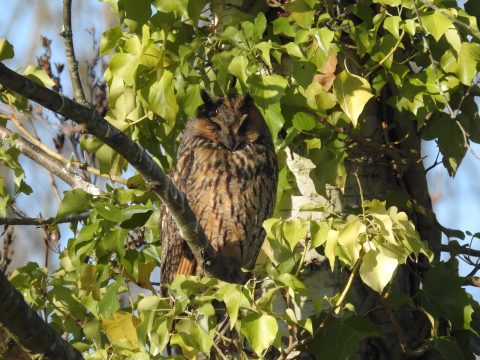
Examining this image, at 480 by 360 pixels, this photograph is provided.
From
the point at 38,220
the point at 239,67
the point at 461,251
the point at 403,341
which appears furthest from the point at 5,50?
the point at 461,251

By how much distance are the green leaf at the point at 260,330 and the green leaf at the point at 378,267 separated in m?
0.26

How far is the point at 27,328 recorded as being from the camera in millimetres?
1798

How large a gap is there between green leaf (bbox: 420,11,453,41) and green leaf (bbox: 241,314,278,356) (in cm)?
85

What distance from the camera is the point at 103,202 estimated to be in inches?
96.8

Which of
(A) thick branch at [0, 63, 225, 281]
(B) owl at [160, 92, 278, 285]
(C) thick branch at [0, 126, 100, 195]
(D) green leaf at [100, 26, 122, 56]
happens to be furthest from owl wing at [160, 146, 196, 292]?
(D) green leaf at [100, 26, 122, 56]

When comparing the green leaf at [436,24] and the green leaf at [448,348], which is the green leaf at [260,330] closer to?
the green leaf at [448,348]

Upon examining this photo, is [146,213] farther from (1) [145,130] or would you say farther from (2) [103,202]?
(1) [145,130]

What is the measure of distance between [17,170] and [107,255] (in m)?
0.38

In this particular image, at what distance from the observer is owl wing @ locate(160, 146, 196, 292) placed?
9.30 feet

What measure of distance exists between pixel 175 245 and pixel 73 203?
53cm

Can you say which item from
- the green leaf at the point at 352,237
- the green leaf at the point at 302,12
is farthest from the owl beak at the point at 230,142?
the green leaf at the point at 352,237

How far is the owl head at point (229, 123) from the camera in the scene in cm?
311

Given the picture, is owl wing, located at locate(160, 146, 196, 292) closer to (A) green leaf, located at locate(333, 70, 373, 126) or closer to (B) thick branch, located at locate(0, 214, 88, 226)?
(B) thick branch, located at locate(0, 214, 88, 226)

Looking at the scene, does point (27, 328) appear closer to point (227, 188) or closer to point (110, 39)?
point (110, 39)
